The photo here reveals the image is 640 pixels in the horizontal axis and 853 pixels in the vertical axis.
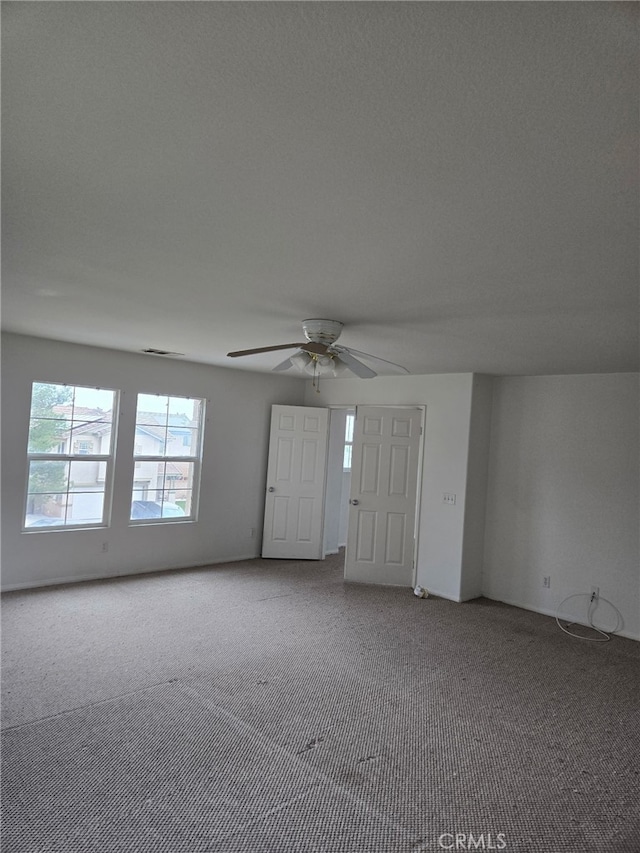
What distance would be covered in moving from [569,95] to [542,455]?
5.13 meters

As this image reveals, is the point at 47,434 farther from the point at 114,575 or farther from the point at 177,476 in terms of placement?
the point at 114,575

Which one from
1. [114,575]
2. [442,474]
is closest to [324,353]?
[442,474]

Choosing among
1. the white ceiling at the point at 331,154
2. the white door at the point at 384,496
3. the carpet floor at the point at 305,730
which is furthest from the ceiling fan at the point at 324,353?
the white door at the point at 384,496

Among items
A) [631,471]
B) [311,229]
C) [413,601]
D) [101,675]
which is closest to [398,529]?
[413,601]

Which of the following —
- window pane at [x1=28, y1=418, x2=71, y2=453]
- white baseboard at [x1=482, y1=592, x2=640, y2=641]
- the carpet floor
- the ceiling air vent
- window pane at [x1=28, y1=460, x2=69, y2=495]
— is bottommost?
the carpet floor

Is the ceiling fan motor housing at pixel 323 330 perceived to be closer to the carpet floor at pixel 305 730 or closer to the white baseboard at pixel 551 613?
the carpet floor at pixel 305 730

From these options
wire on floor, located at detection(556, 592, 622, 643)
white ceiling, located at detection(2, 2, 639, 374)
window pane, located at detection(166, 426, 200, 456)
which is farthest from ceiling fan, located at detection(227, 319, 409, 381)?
wire on floor, located at detection(556, 592, 622, 643)

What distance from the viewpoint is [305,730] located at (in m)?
3.26

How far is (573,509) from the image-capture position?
18.6ft

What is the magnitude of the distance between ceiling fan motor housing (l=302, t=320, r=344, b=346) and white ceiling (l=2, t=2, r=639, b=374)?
32cm

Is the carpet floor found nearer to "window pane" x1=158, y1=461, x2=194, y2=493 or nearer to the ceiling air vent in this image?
"window pane" x1=158, y1=461, x2=194, y2=493

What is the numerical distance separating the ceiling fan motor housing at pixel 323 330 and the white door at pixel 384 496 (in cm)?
308

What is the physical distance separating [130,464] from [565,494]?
4600mm

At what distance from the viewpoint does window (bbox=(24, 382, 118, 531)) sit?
5.62 meters
